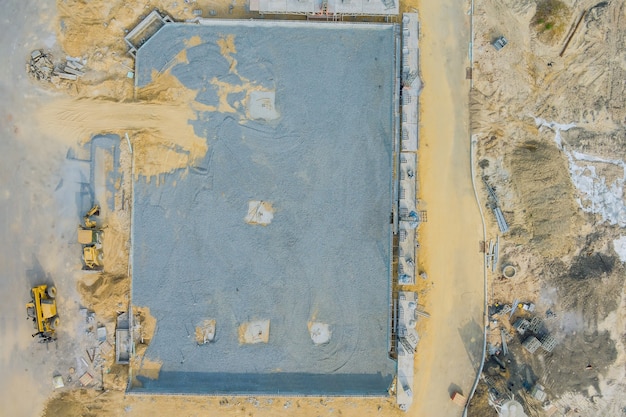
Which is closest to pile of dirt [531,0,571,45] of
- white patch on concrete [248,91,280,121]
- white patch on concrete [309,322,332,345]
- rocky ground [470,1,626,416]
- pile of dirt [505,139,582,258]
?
rocky ground [470,1,626,416]

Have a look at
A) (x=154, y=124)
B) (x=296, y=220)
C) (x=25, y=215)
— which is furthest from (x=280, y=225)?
(x=25, y=215)

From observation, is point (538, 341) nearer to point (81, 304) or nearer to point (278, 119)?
point (278, 119)

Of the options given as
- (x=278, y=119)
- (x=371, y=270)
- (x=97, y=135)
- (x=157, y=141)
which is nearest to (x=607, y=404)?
(x=371, y=270)

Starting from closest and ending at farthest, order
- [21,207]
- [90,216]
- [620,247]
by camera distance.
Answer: [90,216], [21,207], [620,247]

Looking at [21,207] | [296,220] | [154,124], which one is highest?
[154,124]

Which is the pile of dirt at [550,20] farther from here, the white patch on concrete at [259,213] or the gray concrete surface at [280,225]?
the white patch on concrete at [259,213]

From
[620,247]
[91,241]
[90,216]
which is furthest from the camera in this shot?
[620,247]

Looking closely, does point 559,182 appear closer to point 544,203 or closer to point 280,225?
point 544,203

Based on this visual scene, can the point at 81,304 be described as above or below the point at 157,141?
below
